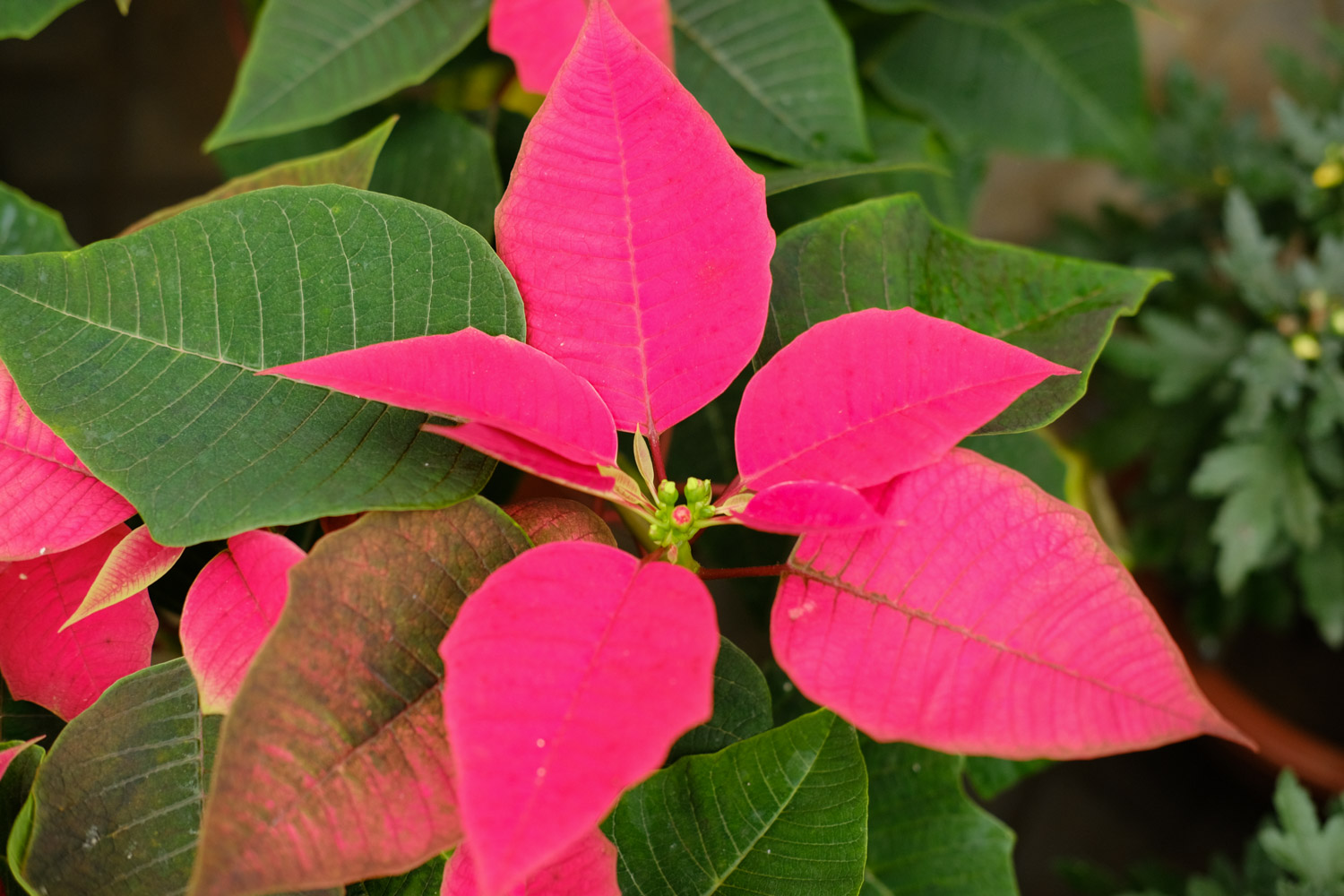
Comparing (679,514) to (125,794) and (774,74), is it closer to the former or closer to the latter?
(125,794)

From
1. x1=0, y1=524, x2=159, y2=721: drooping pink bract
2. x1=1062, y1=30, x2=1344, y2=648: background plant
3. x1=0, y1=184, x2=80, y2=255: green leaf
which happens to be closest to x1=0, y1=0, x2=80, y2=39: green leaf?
x1=0, y1=184, x2=80, y2=255: green leaf

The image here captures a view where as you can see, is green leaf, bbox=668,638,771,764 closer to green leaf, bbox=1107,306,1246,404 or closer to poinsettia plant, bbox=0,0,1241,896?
poinsettia plant, bbox=0,0,1241,896

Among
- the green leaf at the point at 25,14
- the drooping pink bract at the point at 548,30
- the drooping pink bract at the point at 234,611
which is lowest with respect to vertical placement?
the drooping pink bract at the point at 234,611

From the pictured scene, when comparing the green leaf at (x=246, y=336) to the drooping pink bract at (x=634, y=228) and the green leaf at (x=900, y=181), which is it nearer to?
the drooping pink bract at (x=634, y=228)

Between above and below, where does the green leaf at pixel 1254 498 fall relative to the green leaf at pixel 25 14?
below

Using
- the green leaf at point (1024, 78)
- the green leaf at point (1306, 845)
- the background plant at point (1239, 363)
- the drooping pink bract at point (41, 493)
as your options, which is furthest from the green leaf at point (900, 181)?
the green leaf at point (1306, 845)

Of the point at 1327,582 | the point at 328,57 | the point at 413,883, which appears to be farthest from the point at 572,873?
the point at 1327,582
